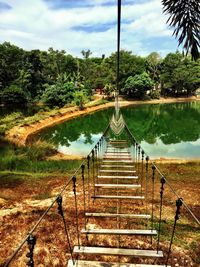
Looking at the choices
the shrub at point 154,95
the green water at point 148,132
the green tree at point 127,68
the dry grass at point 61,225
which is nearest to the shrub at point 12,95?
the green water at point 148,132

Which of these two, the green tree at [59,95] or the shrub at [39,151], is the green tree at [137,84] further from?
the shrub at [39,151]

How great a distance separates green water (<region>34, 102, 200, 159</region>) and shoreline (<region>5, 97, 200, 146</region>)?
2.69 ft

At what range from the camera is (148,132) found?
59.2ft

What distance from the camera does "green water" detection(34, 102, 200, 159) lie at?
13.0 metres

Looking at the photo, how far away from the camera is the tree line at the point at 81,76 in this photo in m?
26.1

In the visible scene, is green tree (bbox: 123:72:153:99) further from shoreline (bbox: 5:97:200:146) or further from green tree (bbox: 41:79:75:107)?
green tree (bbox: 41:79:75:107)

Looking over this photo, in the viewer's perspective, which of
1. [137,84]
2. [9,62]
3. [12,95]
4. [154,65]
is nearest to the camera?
[12,95]

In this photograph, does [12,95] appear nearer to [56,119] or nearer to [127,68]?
[56,119]

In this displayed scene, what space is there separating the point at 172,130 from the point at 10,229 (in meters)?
15.8

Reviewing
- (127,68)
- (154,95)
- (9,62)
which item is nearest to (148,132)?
(9,62)

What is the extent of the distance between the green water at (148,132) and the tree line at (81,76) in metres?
4.77

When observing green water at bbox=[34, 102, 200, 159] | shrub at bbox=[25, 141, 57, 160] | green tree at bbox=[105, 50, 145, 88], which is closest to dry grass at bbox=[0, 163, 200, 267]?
shrub at bbox=[25, 141, 57, 160]

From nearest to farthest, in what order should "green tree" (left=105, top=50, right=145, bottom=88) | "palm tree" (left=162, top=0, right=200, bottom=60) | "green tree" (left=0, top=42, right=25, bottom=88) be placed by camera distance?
"palm tree" (left=162, top=0, right=200, bottom=60)
"green tree" (left=0, top=42, right=25, bottom=88)
"green tree" (left=105, top=50, right=145, bottom=88)

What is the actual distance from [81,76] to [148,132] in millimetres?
19398
